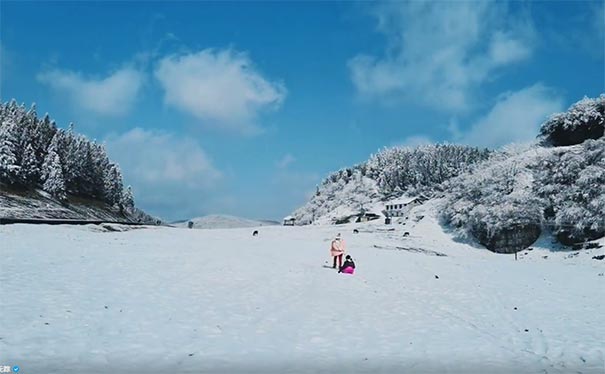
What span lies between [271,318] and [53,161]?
7657 centimetres

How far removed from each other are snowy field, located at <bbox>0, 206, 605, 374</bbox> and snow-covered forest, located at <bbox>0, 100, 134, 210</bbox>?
181ft

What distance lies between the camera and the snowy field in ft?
29.7

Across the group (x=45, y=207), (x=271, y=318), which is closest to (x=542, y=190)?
(x=271, y=318)

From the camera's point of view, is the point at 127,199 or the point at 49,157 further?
the point at 127,199

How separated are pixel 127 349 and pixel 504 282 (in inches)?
761

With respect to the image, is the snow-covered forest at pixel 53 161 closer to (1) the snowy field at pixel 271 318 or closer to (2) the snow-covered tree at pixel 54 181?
(2) the snow-covered tree at pixel 54 181

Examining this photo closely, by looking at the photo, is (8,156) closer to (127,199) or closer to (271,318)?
(127,199)

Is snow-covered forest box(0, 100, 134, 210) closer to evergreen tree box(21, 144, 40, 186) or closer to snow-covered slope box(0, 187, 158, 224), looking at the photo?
evergreen tree box(21, 144, 40, 186)

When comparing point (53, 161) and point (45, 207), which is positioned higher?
point (53, 161)

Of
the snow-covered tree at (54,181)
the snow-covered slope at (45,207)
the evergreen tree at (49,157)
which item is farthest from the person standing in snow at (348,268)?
the evergreen tree at (49,157)

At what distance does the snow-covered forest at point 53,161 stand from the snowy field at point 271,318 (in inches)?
2175

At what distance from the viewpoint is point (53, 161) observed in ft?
247

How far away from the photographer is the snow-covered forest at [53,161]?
68.6 m

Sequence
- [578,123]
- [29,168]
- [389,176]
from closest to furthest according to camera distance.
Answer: [578,123] → [29,168] → [389,176]
